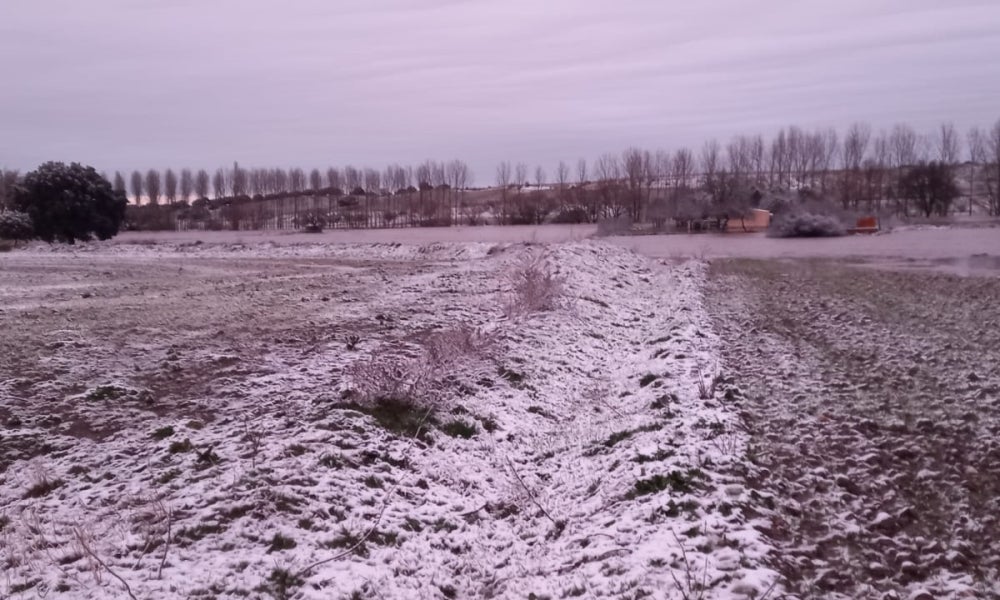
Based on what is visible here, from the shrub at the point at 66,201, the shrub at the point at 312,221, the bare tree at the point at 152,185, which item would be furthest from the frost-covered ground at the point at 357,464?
the bare tree at the point at 152,185

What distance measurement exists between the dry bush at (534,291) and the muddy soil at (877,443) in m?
3.48

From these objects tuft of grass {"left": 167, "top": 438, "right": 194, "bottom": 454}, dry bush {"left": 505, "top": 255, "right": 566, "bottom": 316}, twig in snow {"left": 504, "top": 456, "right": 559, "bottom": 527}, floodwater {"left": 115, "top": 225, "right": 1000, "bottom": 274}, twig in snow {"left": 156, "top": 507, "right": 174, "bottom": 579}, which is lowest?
twig in snow {"left": 504, "top": 456, "right": 559, "bottom": 527}

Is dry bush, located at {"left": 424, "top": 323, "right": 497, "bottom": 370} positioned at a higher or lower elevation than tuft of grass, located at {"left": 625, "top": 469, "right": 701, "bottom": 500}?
higher

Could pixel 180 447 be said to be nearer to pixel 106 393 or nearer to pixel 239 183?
pixel 106 393

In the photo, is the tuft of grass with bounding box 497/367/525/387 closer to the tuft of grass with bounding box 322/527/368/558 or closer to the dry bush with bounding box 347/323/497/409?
the dry bush with bounding box 347/323/497/409

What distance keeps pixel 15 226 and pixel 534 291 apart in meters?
40.1

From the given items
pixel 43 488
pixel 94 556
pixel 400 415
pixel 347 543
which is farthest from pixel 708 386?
pixel 43 488

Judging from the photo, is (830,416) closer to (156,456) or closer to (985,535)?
(985,535)

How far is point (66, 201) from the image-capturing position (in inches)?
1678

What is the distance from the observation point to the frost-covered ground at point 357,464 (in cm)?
488

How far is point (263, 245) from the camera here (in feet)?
138

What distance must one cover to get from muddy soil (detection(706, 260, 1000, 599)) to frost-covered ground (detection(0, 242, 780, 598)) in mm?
415

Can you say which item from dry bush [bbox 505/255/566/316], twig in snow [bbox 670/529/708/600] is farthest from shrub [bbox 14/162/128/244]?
twig in snow [bbox 670/529/708/600]

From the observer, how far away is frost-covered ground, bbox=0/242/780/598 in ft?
16.0
